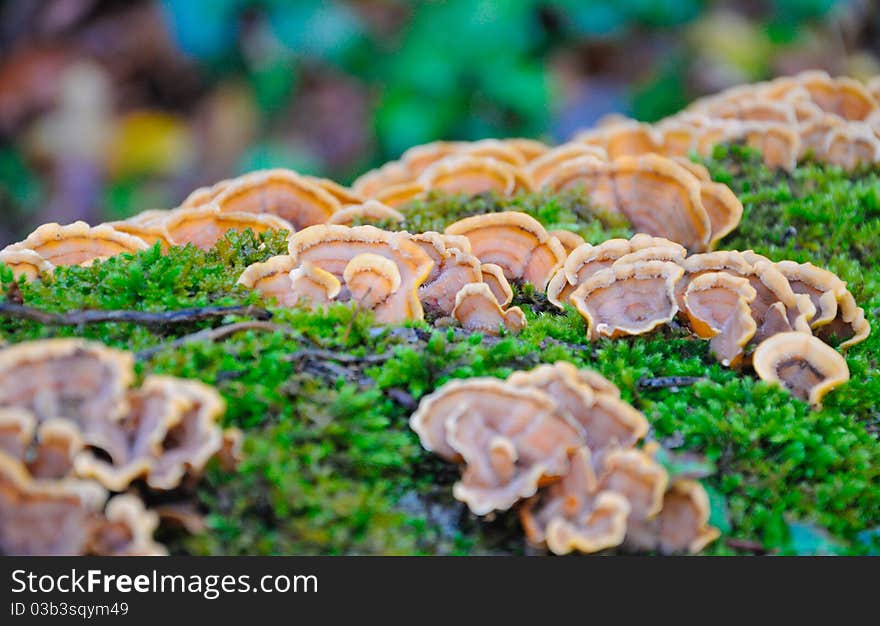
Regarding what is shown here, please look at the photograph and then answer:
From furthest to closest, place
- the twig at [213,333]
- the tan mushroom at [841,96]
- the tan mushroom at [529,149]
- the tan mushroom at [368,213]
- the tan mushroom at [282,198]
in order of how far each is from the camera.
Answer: the tan mushroom at [841,96], the tan mushroom at [529,149], the tan mushroom at [282,198], the tan mushroom at [368,213], the twig at [213,333]

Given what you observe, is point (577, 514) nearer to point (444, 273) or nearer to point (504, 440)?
point (504, 440)

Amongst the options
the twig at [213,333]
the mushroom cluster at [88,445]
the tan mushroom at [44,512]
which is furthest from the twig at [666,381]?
the tan mushroom at [44,512]

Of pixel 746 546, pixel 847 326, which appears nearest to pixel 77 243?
pixel 746 546


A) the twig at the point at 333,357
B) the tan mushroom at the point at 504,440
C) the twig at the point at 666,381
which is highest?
the twig at the point at 333,357

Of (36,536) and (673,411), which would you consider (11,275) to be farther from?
(673,411)

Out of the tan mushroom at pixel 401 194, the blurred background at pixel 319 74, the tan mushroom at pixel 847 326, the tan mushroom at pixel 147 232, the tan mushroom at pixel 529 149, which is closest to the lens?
the tan mushroom at pixel 847 326

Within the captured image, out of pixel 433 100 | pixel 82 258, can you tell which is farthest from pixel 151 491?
pixel 433 100

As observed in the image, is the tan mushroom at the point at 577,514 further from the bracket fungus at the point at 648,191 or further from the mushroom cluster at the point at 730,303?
the bracket fungus at the point at 648,191
